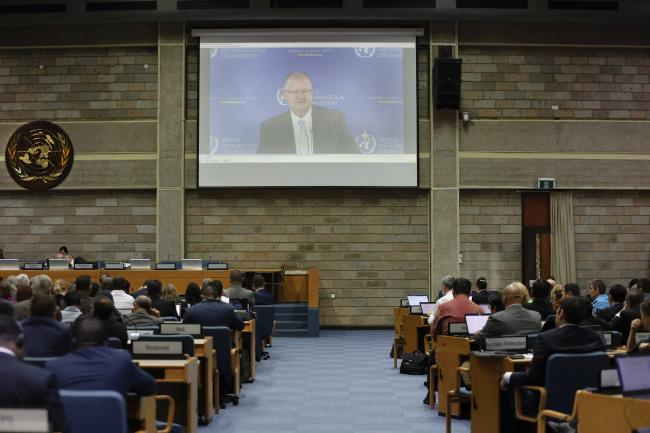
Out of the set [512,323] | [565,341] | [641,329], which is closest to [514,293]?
[512,323]

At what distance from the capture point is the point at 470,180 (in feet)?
55.5

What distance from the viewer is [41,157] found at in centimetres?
1705

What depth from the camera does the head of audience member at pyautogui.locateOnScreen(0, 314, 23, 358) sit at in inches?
140

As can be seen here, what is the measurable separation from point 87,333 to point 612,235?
1503 cm

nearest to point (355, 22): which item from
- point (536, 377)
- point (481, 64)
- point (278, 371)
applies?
point (481, 64)

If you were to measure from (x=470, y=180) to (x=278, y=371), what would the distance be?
792 cm

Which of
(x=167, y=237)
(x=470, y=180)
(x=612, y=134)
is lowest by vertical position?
(x=167, y=237)

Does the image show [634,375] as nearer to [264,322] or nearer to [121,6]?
[264,322]

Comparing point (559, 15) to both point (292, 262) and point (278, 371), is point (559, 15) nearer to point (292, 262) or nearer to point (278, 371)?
point (292, 262)

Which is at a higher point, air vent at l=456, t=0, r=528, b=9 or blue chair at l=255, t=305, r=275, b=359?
air vent at l=456, t=0, r=528, b=9

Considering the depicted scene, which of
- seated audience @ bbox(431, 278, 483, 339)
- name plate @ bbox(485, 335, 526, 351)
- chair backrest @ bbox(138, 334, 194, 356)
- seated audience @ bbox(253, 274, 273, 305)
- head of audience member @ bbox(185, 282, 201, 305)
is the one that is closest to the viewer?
name plate @ bbox(485, 335, 526, 351)

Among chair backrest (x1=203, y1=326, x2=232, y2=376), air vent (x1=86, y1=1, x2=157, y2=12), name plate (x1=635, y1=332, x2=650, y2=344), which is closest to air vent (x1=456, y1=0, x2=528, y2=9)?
air vent (x1=86, y1=1, x2=157, y2=12)

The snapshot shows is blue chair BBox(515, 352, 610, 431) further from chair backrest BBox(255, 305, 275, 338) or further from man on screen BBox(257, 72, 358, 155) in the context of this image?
man on screen BBox(257, 72, 358, 155)

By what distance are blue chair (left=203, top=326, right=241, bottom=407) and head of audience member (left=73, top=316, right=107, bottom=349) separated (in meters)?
3.83
